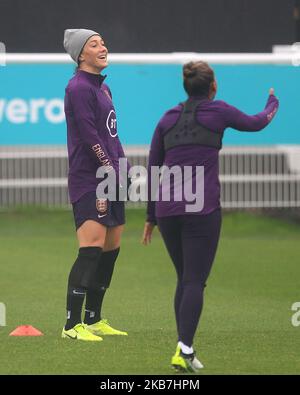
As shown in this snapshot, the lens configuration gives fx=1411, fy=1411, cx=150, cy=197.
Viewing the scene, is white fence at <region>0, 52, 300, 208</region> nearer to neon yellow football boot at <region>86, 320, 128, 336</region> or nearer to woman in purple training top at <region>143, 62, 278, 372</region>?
neon yellow football boot at <region>86, 320, 128, 336</region>

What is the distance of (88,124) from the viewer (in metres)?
9.20

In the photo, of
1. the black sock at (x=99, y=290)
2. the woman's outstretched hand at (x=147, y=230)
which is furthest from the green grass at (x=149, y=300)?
the woman's outstretched hand at (x=147, y=230)

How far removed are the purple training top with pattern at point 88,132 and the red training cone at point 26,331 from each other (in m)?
0.92

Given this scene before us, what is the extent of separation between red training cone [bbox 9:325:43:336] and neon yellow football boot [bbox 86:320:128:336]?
1.15ft

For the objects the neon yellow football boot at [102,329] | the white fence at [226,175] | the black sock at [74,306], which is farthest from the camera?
the white fence at [226,175]

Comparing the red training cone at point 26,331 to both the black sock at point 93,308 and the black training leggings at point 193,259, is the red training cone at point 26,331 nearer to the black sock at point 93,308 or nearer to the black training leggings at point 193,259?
the black sock at point 93,308

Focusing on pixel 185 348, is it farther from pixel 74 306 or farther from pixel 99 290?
pixel 99 290

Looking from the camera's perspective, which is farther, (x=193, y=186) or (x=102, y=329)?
(x=102, y=329)

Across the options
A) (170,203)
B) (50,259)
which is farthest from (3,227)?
(170,203)

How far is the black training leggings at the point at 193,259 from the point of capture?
797 cm

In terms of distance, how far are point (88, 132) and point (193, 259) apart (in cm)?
154
